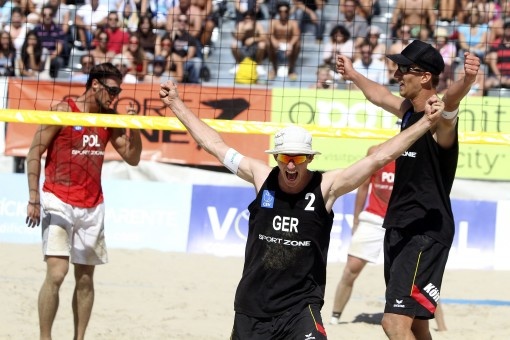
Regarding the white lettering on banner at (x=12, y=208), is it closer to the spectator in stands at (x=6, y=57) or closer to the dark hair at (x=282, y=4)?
the spectator in stands at (x=6, y=57)

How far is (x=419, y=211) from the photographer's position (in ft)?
17.8

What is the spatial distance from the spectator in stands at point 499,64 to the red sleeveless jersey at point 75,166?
267 inches

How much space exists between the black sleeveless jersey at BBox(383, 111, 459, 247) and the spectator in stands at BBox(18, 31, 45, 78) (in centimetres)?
799

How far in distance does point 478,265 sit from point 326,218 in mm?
6698

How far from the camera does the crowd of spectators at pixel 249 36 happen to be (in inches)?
492

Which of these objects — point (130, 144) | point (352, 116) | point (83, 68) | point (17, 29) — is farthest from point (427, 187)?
point (17, 29)

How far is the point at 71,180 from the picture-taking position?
6852 mm

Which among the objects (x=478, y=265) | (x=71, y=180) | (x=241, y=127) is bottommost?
(x=478, y=265)

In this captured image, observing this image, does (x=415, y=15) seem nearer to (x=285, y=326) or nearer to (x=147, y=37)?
(x=147, y=37)

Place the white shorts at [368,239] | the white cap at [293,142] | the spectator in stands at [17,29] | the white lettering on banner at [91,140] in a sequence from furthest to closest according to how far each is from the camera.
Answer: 1. the spectator in stands at [17,29]
2. the white shorts at [368,239]
3. the white lettering on banner at [91,140]
4. the white cap at [293,142]

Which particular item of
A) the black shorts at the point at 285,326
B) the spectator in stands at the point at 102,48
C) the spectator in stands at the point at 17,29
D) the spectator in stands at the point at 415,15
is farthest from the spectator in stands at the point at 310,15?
the black shorts at the point at 285,326

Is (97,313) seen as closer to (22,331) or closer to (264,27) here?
(22,331)

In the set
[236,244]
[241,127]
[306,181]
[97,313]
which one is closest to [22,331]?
[97,313]

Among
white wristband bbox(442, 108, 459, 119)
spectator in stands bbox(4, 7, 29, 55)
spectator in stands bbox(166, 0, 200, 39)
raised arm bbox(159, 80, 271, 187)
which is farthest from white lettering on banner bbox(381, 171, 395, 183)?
spectator in stands bbox(4, 7, 29, 55)
